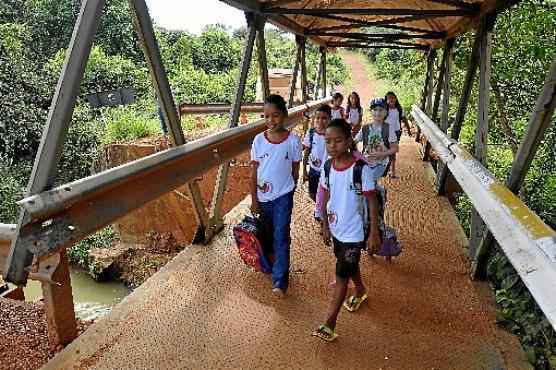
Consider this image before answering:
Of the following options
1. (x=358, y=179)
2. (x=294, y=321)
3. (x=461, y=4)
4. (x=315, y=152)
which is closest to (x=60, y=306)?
(x=294, y=321)

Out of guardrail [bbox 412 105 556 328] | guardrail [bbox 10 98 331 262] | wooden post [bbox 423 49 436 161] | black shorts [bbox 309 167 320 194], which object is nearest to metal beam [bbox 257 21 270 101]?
black shorts [bbox 309 167 320 194]

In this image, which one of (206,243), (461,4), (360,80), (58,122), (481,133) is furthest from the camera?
(360,80)

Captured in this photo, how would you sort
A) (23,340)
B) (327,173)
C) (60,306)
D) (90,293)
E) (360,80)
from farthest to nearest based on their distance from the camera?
(360,80) < (90,293) < (327,173) < (23,340) < (60,306)

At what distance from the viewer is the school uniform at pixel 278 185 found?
11.9ft

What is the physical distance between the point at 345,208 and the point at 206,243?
6.47ft

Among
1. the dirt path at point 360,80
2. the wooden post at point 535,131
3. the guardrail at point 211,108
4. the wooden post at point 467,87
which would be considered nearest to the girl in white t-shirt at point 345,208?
the wooden post at point 535,131

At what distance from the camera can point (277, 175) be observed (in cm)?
363

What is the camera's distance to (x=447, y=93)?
779 centimetres

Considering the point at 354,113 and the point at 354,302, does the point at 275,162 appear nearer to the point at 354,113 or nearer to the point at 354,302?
the point at 354,302

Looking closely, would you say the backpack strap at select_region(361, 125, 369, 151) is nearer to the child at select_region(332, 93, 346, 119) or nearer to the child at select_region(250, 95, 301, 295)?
the child at select_region(332, 93, 346, 119)

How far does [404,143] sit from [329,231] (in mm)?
9714

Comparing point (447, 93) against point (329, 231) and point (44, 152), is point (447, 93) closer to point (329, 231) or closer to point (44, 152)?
point (329, 231)

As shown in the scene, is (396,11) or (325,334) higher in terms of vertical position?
(396,11)

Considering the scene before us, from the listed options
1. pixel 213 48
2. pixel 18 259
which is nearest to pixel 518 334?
pixel 18 259
